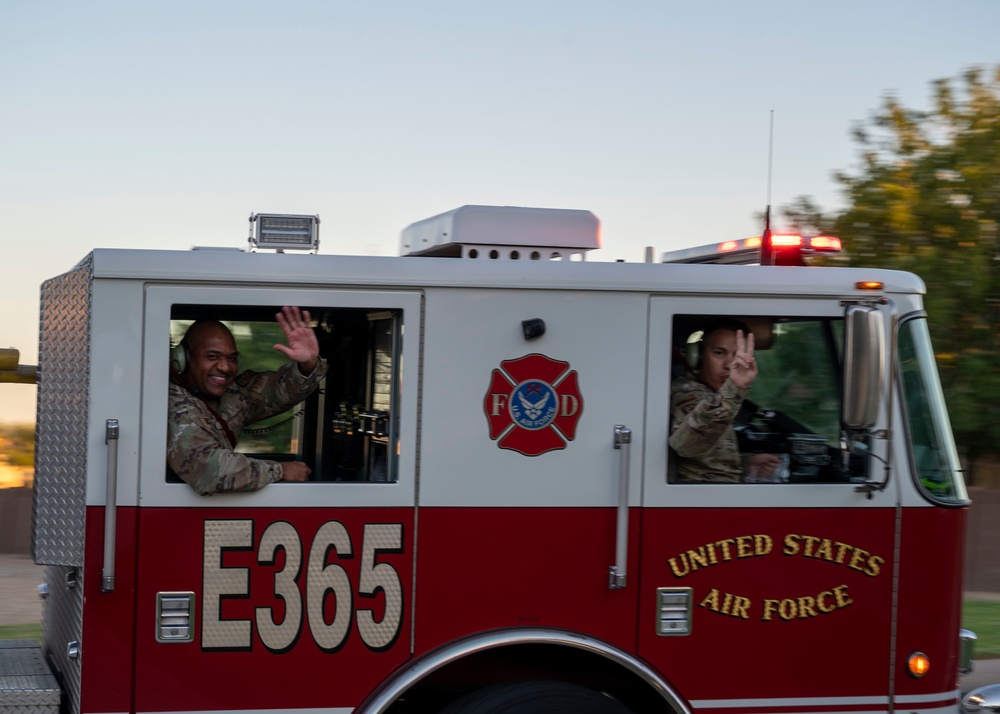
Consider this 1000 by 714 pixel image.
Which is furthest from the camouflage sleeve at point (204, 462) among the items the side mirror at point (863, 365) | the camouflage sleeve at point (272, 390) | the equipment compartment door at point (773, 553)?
the side mirror at point (863, 365)

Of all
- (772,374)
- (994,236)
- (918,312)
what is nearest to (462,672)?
(772,374)

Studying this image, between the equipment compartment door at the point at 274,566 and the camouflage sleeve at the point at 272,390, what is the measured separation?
0.93 feet

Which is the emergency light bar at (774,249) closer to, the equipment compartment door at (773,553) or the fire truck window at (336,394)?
the equipment compartment door at (773,553)

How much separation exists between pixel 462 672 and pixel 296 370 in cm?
119

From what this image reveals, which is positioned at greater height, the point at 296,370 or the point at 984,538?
the point at 296,370

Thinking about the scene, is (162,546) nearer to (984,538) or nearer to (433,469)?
(433,469)

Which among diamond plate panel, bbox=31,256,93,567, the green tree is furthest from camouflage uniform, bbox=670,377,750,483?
the green tree

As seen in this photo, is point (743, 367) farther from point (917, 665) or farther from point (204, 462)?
point (204, 462)

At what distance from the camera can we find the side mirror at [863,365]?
11.4 ft

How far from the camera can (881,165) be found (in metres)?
10.9

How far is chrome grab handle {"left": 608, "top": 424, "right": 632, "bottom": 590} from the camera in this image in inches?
140

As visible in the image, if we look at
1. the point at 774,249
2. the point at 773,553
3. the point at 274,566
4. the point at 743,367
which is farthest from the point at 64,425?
the point at 774,249

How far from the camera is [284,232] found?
374 centimetres

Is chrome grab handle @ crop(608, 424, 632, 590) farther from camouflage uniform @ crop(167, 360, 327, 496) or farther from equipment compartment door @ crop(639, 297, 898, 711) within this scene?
camouflage uniform @ crop(167, 360, 327, 496)
